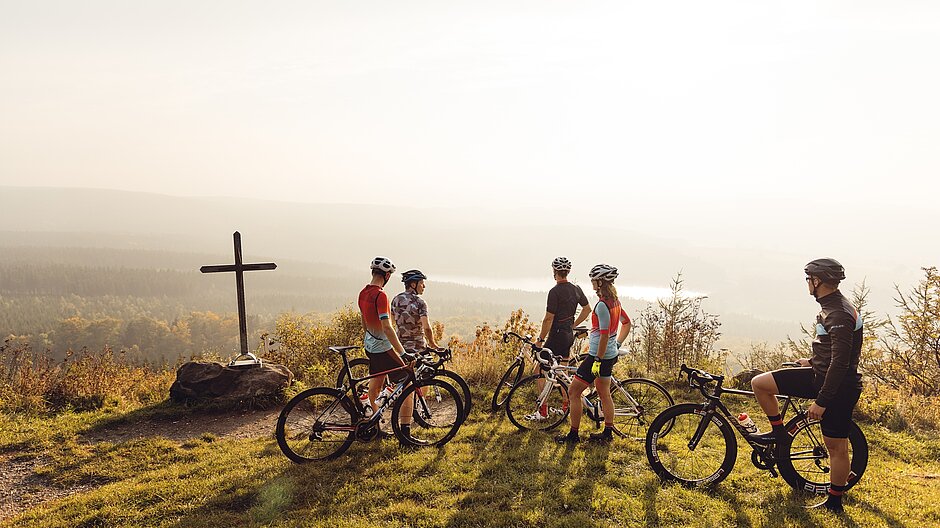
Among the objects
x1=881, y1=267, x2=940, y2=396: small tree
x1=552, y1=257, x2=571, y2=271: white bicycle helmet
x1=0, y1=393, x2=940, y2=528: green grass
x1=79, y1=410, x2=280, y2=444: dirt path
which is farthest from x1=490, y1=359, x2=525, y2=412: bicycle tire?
x1=881, y1=267, x2=940, y2=396: small tree

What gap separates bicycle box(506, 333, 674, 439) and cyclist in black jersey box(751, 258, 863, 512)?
256cm

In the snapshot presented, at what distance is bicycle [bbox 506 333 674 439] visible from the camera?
8.23 meters

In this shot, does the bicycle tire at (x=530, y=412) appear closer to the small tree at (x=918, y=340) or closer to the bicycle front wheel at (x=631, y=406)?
the bicycle front wheel at (x=631, y=406)

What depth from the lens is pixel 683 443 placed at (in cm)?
680

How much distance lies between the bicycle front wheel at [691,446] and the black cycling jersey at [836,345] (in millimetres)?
1286

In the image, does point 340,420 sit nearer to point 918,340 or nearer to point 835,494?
point 835,494

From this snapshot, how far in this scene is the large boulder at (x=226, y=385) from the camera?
10234 mm

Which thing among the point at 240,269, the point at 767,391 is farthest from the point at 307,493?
the point at 240,269

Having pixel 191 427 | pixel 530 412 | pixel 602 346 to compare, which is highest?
pixel 602 346

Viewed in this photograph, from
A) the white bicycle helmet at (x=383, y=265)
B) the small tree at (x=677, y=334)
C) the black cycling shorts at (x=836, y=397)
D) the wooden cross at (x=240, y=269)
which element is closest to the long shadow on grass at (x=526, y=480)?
the black cycling shorts at (x=836, y=397)

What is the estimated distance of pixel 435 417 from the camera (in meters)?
8.41

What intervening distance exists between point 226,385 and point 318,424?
14.5 feet

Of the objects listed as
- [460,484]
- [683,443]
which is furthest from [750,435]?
[460,484]

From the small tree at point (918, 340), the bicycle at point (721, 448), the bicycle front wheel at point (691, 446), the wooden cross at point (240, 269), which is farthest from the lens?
the small tree at point (918, 340)
